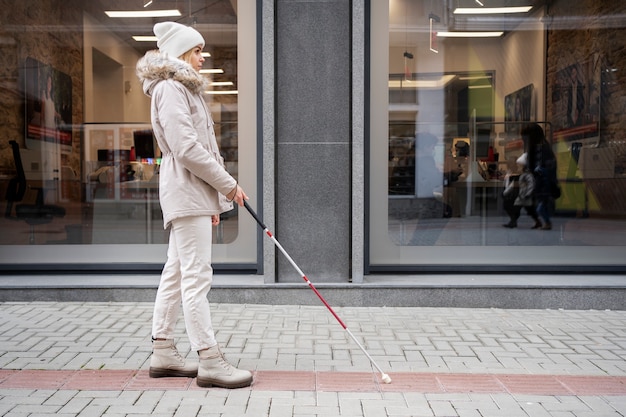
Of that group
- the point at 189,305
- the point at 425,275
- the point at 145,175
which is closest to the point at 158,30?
the point at 189,305

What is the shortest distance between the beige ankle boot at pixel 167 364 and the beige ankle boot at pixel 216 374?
0.71 feet

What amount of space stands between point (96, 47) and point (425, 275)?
4448mm

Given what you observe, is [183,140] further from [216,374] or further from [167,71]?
[216,374]

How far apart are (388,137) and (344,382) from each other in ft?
11.5

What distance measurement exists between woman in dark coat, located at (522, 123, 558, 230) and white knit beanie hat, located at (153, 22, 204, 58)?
4.45 metres

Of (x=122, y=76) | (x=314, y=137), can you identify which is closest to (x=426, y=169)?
(x=314, y=137)

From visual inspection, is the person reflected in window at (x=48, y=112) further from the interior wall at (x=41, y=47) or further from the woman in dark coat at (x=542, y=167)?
the woman in dark coat at (x=542, y=167)

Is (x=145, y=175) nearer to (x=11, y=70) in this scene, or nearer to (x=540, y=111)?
(x=11, y=70)

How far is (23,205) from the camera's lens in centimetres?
768

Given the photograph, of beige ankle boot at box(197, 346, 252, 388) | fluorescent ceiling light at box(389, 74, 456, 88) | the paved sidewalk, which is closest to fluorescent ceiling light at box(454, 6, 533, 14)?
fluorescent ceiling light at box(389, 74, 456, 88)

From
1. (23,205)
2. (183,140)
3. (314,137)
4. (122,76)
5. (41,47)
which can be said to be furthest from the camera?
(23,205)

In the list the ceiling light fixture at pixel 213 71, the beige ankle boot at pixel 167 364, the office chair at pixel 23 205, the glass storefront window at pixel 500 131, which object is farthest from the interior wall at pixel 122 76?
the beige ankle boot at pixel 167 364

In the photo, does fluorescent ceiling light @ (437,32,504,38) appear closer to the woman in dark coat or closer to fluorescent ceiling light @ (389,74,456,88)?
fluorescent ceiling light @ (389,74,456,88)

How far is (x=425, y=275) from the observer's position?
7125 millimetres
